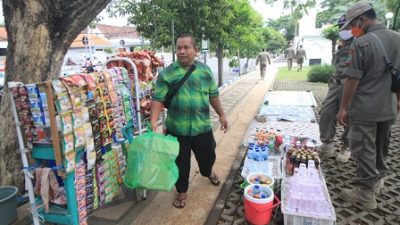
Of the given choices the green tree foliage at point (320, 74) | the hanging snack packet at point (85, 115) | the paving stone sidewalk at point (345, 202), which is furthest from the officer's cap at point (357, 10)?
the green tree foliage at point (320, 74)

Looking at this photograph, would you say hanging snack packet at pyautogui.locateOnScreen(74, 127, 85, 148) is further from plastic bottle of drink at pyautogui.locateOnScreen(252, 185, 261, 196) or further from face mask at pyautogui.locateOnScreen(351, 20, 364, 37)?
face mask at pyautogui.locateOnScreen(351, 20, 364, 37)

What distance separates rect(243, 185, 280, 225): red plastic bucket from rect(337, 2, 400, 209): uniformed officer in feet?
3.46

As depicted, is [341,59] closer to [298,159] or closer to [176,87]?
[298,159]

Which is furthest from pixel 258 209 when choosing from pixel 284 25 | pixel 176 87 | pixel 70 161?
pixel 284 25

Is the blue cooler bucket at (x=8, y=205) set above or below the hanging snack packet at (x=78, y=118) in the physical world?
below

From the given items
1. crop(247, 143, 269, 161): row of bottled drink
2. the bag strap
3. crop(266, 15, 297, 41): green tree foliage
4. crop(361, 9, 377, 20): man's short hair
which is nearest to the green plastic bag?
crop(247, 143, 269, 161): row of bottled drink

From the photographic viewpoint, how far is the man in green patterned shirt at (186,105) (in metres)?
3.06

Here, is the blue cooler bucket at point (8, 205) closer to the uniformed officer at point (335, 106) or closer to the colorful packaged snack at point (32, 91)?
the colorful packaged snack at point (32, 91)

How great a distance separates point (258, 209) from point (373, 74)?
5.63 feet

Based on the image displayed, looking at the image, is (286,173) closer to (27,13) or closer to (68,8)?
(68,8)

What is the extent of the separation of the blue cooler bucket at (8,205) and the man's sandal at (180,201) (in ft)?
5.17

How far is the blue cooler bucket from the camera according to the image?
2852 mm

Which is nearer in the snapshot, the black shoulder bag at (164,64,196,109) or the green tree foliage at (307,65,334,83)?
the black shoulder bag at (164,64,196,109)

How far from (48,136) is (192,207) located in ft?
5.34
